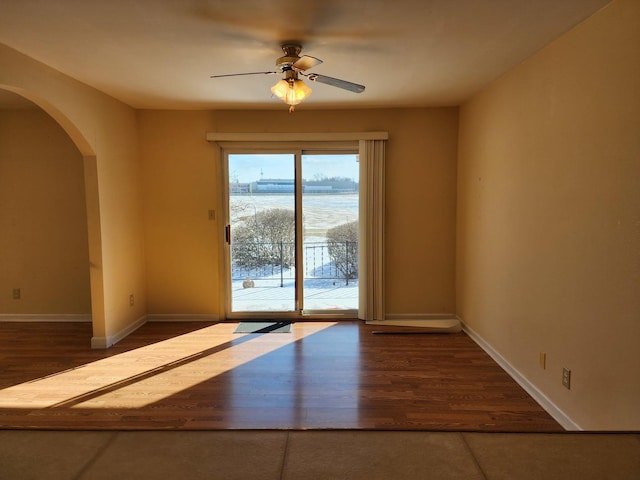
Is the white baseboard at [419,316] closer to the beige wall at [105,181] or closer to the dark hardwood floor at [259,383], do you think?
the dark hardwood floor at [259,383]

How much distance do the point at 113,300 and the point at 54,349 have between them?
2.17 ft

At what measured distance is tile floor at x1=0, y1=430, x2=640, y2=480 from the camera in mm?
996

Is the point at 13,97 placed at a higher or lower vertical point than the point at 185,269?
higher

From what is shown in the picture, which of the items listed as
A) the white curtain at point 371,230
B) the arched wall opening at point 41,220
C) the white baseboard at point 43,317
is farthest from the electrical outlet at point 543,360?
the white baseboard at point 43,317

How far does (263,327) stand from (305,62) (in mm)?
2961

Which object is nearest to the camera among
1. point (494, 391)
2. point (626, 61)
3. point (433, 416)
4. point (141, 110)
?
point (626, 61)

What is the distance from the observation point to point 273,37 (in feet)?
8.39

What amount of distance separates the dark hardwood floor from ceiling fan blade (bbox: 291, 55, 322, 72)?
2231 mm

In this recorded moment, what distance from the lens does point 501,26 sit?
94.2 inches

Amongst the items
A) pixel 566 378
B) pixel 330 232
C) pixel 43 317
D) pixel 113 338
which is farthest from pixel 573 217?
pixel 43 317

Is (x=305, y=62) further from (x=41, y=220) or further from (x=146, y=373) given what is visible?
(x=41, y=220)

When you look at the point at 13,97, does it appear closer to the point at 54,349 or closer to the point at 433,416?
the point at 54,349

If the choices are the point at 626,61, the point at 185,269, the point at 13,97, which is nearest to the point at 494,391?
the point at 626,61

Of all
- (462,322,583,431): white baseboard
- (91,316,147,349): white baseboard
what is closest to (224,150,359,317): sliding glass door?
(91,316,147,349): white baseboard
